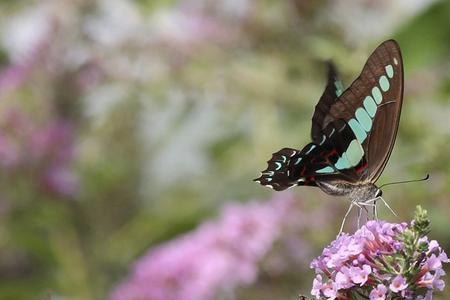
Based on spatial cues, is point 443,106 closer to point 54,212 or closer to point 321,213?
point 321,213

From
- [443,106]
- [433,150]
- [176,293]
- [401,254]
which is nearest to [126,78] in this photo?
[176,293]

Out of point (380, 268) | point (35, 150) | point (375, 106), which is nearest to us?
point (380, 268)

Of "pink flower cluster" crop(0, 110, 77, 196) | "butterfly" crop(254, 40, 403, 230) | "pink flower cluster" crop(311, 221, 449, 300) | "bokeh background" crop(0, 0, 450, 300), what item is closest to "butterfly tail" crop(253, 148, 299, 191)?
"butterfly" crop(254, 40, 403, 230)

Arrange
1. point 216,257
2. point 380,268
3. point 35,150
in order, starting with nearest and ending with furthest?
point 380,268, point 216,257, point 35,150

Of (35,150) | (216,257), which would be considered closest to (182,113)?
(35,150)

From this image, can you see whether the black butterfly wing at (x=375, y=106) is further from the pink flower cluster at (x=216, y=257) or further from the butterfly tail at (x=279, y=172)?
the pink flower cluster at (x=216, y=257)

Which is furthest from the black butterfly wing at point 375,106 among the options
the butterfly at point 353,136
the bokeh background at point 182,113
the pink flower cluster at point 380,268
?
the bokeh background at point 182,113

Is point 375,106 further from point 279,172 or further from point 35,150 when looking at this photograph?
point 35,150
